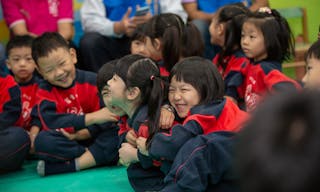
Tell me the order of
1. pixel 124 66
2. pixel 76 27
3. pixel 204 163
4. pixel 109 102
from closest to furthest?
pixel 204 163
pixel 124 66
pixel 109 102
pixel 76 27

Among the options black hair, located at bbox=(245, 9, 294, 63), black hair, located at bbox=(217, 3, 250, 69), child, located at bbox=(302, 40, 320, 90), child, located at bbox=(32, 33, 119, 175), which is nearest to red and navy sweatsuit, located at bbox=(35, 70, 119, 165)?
child, located at bbox=(32, 33, 119, 175)

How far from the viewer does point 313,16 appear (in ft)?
14.8

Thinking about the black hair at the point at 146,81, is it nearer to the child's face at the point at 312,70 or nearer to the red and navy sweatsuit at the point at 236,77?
the child's face at the point at 312,70

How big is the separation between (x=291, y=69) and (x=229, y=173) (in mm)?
2593

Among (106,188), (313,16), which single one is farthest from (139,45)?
(313,16)

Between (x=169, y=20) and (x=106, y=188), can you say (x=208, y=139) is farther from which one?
(x=169, y=20)

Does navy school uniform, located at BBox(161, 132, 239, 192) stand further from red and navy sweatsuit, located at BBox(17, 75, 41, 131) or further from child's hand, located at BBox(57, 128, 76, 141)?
red and navy sweatsuit, located at BBox(17, 75, 41, 131)

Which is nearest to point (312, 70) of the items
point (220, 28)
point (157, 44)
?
point (157, 44)

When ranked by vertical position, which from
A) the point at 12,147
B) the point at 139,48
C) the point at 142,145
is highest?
the point at 139,48

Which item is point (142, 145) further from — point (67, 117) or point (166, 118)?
point (67, 117)

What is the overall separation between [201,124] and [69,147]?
3.18 feet

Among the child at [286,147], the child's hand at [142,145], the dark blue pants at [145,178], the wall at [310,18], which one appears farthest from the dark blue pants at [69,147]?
the wall at [310,18]

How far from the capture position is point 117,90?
2295 mm

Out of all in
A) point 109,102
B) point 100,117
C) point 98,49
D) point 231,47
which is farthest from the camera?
point 98,49
